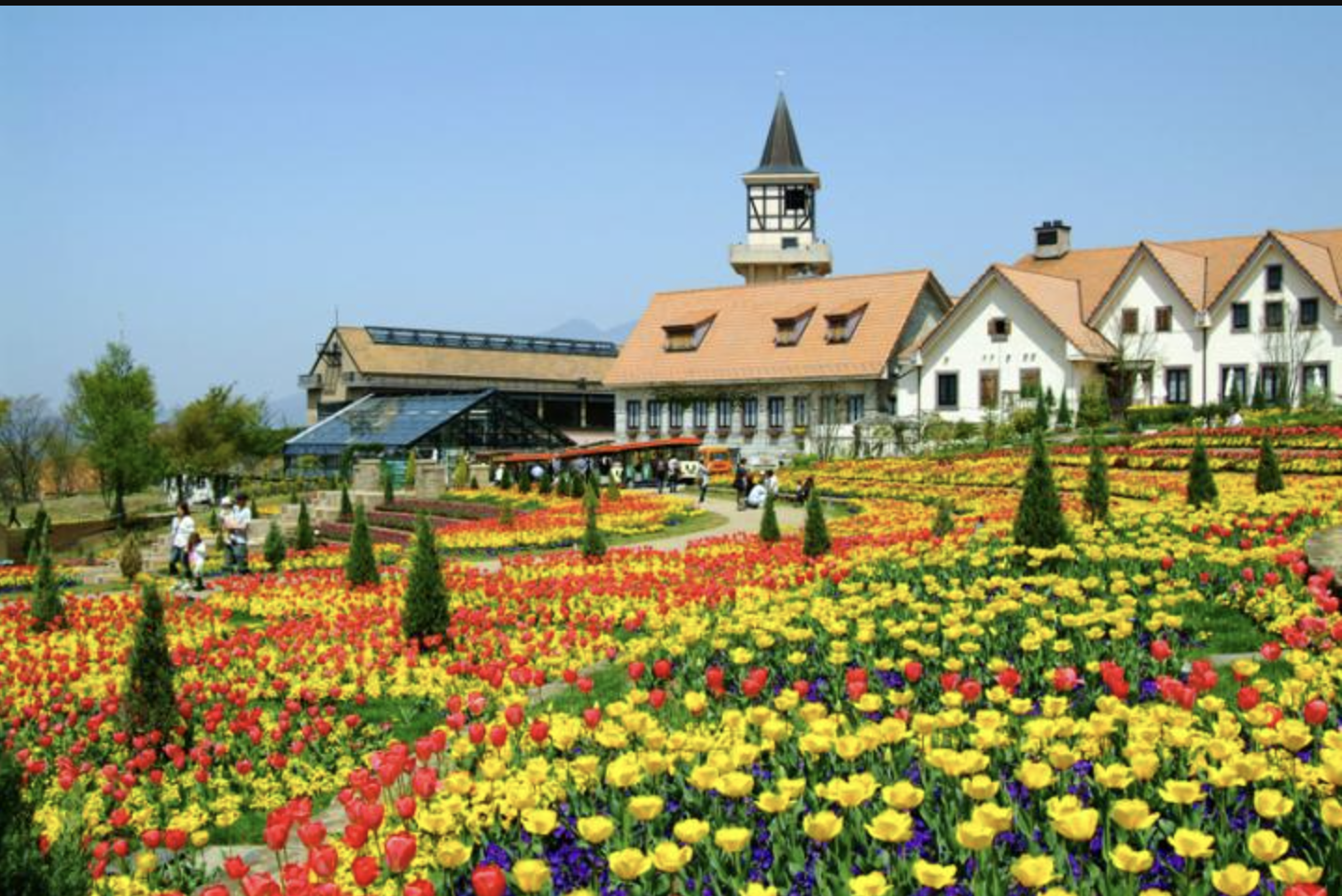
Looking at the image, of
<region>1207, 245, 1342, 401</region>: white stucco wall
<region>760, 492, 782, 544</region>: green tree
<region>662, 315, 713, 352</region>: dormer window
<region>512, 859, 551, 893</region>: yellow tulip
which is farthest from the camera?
<region>662, 315, 713, 352</region>: dormer window

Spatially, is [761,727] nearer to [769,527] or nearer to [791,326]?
[769,527]

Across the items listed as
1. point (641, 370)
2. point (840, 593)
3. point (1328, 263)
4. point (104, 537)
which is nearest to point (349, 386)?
point (641, 370)

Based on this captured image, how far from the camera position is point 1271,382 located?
43.1 m

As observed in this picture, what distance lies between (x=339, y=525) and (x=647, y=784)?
97.2 feet

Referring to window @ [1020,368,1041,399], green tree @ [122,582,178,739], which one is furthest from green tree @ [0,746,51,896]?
window @ [1020,368,1041,399]

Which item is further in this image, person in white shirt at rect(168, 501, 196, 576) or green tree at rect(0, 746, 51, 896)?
person in white shirt at rect(168, 501, 196, 576)

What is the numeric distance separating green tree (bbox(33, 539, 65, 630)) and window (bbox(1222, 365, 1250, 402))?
39340mm

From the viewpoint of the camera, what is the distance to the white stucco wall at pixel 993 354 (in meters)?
46.2

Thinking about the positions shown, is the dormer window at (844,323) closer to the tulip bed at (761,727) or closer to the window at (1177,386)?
the window at (1177,386)

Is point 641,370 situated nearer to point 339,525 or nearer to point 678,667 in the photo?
point 339,525

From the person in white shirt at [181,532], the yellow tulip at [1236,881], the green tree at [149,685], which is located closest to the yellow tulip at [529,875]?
the yellow tulip at [1236,881]

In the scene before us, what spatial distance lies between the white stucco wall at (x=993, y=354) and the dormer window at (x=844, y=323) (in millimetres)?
3986

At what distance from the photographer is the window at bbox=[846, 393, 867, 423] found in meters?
50.8

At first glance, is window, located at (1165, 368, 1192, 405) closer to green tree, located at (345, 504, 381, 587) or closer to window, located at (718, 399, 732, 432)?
window, located at (718, 399, 732, 432)
